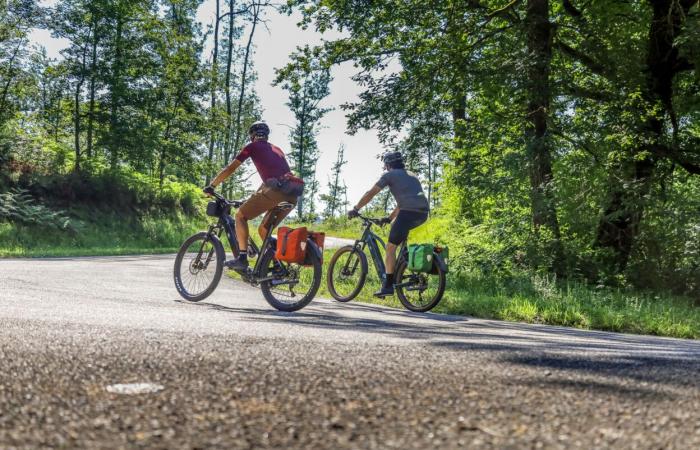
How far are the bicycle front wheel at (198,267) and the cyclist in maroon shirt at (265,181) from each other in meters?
0.28

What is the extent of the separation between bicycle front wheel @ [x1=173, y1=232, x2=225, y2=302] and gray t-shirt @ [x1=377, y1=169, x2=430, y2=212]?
264 centimetres

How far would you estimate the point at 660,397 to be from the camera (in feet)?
8.25

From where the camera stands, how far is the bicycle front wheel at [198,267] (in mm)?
8023

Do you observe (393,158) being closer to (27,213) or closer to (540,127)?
(540,127)

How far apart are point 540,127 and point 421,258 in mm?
5654

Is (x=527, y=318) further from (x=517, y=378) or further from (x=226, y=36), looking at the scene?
(x=226, y=36)

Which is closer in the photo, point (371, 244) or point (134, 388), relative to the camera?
point (134, 388)

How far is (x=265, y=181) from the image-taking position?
7.81 m

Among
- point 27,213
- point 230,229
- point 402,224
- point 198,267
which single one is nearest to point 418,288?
point 402,224

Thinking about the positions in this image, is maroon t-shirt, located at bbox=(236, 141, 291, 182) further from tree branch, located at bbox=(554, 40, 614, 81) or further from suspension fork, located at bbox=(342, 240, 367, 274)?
tree branch, located at bbox=(554, 40, 614, 81)

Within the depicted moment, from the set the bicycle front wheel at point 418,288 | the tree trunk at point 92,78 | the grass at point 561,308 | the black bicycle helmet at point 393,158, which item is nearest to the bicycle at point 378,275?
the bicycle front wheel at point 418,288

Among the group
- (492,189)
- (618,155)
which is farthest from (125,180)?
(618,155)

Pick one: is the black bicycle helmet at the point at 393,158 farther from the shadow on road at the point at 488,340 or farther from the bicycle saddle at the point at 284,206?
the shadow on road at the point at 488,340

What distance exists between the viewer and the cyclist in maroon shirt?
7.77 meters
